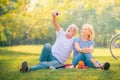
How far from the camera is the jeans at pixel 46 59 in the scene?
2945 millimetres

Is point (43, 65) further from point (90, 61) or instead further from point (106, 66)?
point (106, 66)

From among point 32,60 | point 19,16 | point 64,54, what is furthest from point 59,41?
point 19,16

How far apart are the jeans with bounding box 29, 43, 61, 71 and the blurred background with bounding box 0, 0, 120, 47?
1.23 ft

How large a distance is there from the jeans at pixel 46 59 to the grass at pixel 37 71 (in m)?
0.05

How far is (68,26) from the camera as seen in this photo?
3.32 metres

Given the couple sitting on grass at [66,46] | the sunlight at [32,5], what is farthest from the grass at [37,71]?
the sunlight at [32,5]

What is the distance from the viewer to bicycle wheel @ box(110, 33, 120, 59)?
3.40 m

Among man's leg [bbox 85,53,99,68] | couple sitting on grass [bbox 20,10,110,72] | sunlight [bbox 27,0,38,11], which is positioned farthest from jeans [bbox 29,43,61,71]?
sunlight [bbox 27,0,38,11]

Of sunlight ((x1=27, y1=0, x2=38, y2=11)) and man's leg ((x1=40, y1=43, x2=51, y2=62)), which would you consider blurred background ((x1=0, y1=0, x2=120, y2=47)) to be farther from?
man's leg ((x1=40, y1=43, x2=51, y2=62))

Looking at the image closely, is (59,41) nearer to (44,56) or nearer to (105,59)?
(44,56)

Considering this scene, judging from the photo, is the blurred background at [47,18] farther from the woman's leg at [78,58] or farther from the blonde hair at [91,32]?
the woman's leg at [78,58]

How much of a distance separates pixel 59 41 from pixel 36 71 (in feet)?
1.42

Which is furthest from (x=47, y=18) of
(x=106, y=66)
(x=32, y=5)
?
(x=106, y=66)

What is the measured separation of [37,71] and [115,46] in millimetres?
1077
